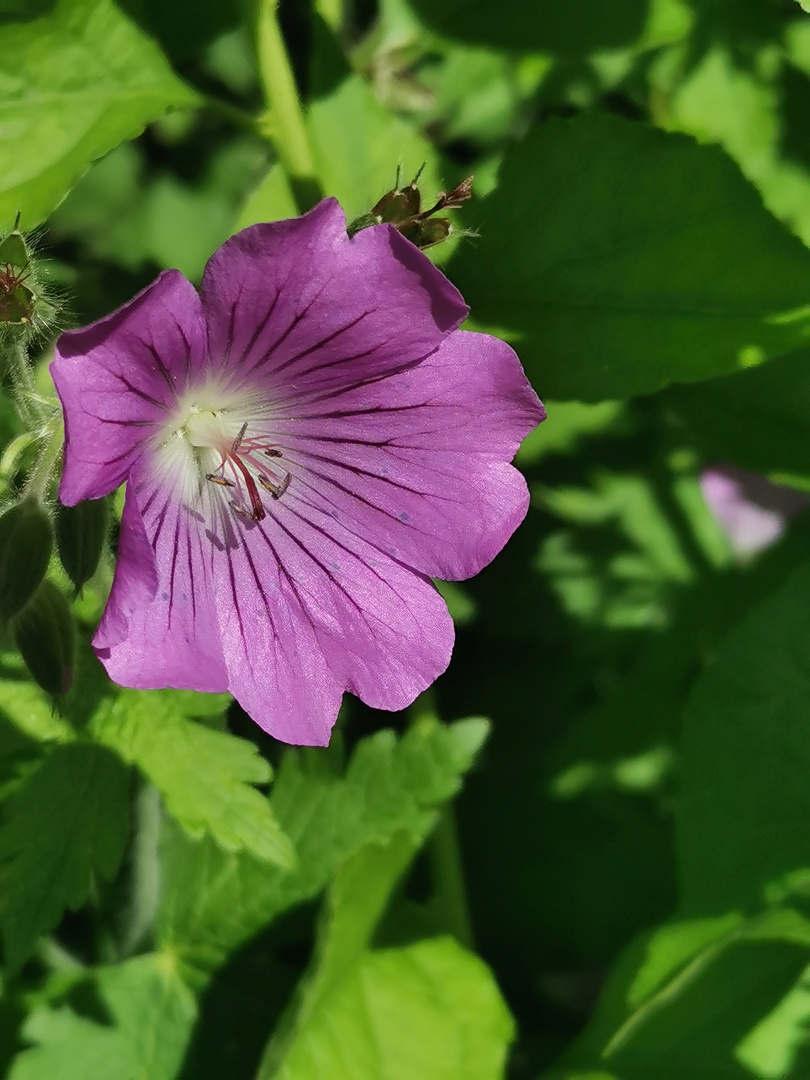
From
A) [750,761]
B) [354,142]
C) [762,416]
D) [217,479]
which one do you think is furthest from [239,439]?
[750,761]

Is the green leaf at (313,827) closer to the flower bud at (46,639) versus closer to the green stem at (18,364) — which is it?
the flower bud at (46,639)

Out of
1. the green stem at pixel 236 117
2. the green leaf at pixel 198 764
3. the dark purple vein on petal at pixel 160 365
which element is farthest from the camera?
the green stem at pixel 236 117

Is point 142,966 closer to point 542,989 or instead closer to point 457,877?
point 457,877

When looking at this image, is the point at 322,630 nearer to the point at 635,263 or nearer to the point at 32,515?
the point at 32,515

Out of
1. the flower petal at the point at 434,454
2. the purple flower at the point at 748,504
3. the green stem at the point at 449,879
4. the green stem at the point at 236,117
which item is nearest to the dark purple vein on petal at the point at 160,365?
the flower petal at the point at 434,454

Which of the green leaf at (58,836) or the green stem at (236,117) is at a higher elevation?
the green stem at (236,117)
